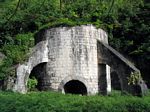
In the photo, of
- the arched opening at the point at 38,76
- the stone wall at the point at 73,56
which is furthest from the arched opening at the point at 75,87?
the arched opening at the point at 38,76

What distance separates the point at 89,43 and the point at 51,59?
1996mm

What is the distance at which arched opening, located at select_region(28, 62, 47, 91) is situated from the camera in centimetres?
1906

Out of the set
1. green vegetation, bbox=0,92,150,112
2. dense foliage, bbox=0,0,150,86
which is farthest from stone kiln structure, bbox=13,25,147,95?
green vegetation, bbox=0,92,150,112

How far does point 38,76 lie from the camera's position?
19.9 meters

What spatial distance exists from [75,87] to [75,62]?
1.64 metres

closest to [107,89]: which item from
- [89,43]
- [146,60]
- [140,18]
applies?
[89,43]

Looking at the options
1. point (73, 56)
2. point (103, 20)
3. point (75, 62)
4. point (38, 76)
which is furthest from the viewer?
point (103, 20)

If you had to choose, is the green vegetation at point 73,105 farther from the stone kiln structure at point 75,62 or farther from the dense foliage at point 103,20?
the dense foliage at point 103,20

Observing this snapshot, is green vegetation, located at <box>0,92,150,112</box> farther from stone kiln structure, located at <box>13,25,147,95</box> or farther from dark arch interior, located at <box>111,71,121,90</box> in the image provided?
dark arch interior, located at <box>111,71,121,90</box>

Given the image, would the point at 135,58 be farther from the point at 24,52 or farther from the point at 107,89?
the point at 24,52

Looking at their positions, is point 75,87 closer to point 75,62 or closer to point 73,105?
point 75,62

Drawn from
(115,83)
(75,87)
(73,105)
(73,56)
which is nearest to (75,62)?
(73,56)

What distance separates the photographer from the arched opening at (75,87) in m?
19.2

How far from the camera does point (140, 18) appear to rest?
25766 mm
